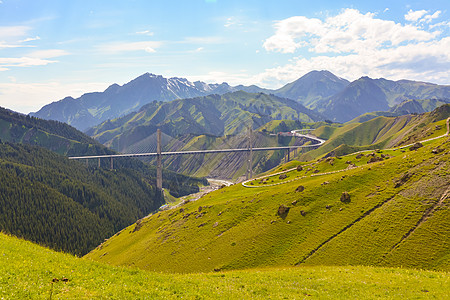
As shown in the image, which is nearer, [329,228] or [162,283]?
[162,283]

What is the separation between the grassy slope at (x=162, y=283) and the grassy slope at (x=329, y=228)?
74.8 feet

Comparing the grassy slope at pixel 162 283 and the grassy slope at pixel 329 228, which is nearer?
the grassy slope at pixel 162 283

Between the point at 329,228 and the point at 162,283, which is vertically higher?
the point at 162,283

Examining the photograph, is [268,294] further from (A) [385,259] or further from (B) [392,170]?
(B) [392,170]

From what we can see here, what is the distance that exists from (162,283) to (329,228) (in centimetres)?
5495

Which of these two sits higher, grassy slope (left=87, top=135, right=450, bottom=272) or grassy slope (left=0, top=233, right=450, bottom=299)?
grassy slope (left=0, top=233, right=450, bottom=299)

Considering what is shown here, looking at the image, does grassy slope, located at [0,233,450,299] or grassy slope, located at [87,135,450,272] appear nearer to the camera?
grassy slope, located at [0,233,450,299]

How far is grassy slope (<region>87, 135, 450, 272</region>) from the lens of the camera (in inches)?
2312

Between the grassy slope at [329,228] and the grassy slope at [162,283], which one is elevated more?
the grassy slope at [162,283]

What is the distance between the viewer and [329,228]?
70.4 m

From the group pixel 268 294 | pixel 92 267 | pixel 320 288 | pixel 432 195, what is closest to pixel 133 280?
pixel 92 267

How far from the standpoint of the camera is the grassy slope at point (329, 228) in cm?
5872

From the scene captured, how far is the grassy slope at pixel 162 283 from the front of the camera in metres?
21.0

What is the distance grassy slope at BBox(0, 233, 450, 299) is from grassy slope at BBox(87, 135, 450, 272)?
74.8ft
